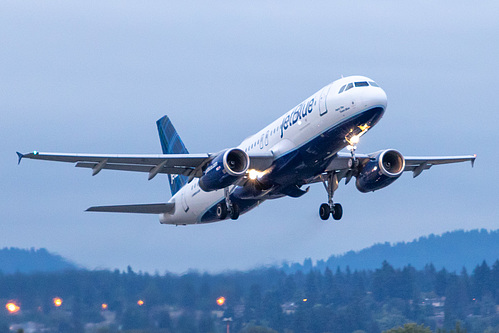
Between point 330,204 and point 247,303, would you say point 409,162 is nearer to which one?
point 330,204

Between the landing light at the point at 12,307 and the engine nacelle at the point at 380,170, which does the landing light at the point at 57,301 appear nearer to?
the landing light at the point at 12,307

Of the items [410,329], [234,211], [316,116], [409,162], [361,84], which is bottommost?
[410,329]

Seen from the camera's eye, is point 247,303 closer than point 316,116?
No

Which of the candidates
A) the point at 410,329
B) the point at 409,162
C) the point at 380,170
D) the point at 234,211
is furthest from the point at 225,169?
the point at 410,329

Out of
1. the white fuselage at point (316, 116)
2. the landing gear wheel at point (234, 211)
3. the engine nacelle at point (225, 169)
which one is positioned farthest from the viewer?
the landing gear wheel at point (234, 211)

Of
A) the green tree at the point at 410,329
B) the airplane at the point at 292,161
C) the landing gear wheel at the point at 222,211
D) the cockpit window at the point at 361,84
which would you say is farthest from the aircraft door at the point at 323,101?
the green tree at the point at 410,329

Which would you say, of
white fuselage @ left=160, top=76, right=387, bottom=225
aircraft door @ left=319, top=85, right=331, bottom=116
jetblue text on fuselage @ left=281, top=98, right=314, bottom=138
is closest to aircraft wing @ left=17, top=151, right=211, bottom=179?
white fuselage @ left=160, top=76, right=387, bottom=225

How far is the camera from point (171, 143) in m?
57.6

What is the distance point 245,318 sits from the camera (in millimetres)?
51781

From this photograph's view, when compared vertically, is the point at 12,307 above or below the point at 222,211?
below

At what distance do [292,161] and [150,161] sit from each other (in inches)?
278

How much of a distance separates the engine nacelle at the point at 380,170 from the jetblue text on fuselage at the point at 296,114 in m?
Answer: 5.55

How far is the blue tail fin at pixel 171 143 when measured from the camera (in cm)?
5481

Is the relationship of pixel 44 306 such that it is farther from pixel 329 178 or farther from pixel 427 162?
pixel 427 162
